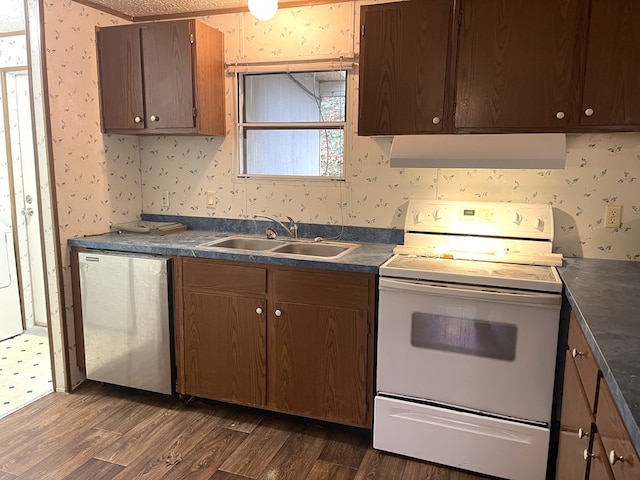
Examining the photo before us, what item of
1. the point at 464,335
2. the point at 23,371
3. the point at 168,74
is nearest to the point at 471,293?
the point at 464,335

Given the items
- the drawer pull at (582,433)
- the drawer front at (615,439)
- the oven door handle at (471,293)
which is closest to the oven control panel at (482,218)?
the oven door handle at (471,293)

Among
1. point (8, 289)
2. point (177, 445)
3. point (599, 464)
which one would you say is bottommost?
point (177, 445)

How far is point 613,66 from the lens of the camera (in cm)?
204

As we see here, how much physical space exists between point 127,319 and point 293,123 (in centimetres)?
150

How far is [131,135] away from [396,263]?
2.03 m

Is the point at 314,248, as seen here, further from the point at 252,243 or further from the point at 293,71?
the point at 293,71

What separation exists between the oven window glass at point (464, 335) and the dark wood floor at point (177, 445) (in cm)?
59

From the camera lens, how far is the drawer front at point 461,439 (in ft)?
6.76

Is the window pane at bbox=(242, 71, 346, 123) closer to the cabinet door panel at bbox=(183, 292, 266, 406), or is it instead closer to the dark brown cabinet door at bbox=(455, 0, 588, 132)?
the dark brown cabinet door at bbox=(455, 0, 588, 132)

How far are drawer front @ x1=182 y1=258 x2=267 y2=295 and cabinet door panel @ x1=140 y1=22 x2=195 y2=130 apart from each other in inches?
33.4

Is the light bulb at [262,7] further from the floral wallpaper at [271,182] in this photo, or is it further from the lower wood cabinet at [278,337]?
the lower wood cabinet at [278,337]

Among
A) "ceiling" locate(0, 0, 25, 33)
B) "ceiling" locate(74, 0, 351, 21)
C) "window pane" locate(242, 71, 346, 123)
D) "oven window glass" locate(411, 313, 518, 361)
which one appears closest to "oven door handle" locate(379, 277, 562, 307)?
"oven window glass" locate(411, 313, 518, 361)

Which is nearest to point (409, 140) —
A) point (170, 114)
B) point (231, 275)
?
point (231, 275)

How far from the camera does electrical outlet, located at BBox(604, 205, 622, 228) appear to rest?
2400 mm
